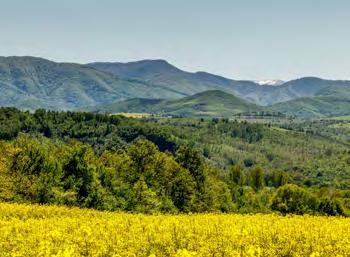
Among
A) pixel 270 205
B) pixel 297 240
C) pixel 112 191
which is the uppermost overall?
pixel 297 240

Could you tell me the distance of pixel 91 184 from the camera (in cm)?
9481

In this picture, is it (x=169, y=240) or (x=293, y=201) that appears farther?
(x=293, y=201)

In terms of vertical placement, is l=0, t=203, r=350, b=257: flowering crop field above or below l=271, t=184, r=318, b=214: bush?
above

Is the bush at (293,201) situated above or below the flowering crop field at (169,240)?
below

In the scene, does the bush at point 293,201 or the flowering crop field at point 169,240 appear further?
the bush at point 293,201

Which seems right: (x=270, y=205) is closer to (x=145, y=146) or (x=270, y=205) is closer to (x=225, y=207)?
(x=225, y=207)

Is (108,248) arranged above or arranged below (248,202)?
above

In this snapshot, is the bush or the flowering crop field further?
the bush

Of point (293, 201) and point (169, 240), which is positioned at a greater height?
point (169, 240)

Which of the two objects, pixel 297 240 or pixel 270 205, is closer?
pixel 297 240

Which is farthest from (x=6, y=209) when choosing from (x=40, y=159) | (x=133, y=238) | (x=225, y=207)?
(x=225, y=207)

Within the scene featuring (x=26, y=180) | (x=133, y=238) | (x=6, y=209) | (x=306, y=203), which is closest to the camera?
(x=133, y=238)

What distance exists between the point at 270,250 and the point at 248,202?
118 m

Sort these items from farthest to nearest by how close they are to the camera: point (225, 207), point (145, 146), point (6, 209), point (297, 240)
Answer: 1. point (225, 207)
2. point (145, 146)
3. point (6, 209)
4. point (297, 240)
